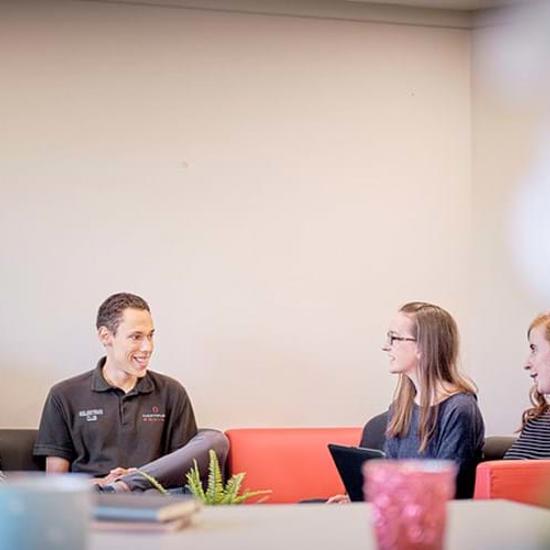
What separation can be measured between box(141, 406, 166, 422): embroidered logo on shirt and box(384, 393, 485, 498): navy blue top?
3.42 feet

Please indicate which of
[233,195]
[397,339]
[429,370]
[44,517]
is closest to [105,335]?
[233,195]

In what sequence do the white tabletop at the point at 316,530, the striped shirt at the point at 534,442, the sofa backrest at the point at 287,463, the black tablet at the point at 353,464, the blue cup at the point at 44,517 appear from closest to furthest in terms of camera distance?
the blue cup at the point at 44,517 → the white tabletop at the point at 316,530 → the black tablet at the point at 353,464 → the striped shirt at the point at 534,442 → the sofa backrest at the point at 287,463

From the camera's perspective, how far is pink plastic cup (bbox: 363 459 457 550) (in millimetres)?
985

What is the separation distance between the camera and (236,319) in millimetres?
4379

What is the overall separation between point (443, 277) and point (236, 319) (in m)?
0.99

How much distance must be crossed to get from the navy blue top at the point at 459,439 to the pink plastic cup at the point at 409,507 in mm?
2230

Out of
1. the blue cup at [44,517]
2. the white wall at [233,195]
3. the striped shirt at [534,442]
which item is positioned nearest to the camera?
the blue cup at [44,517]

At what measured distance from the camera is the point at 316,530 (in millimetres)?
1197

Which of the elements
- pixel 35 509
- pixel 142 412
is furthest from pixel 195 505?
pixel 142 412

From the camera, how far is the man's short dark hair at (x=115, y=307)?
12.9 ft

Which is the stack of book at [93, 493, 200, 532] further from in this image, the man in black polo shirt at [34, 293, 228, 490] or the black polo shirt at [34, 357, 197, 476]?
the black polo shirt at [34, 357, 197, 476]

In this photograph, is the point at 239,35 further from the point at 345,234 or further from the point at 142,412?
the point at 142,412

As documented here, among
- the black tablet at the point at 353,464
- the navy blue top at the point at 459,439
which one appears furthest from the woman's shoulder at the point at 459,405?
the black tablet at the point at 353,464

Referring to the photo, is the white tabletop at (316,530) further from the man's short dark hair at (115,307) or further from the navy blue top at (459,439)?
the man's short dark hair at (115,307)
